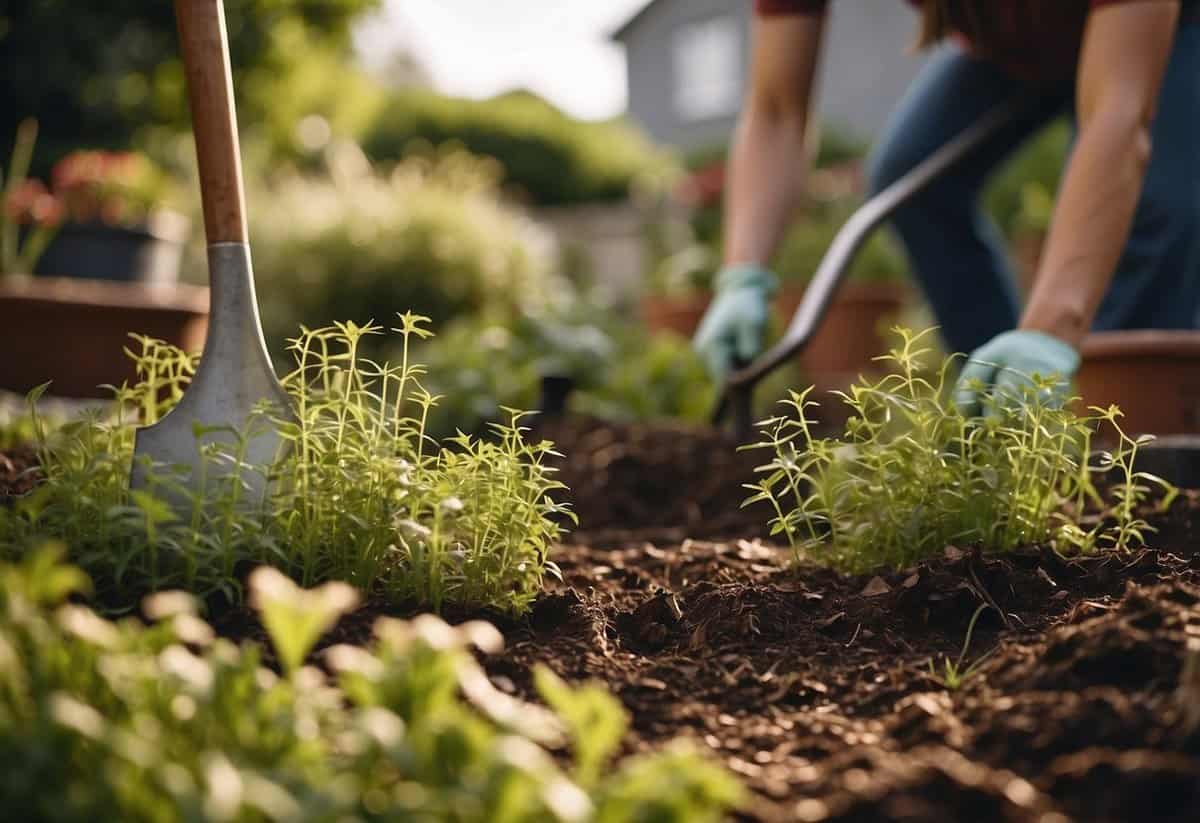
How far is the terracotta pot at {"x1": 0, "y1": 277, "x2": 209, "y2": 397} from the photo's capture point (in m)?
3.39

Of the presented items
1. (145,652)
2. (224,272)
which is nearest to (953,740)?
(145,652)

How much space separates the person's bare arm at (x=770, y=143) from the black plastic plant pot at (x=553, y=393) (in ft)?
2.39

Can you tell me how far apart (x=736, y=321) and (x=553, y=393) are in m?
0.87

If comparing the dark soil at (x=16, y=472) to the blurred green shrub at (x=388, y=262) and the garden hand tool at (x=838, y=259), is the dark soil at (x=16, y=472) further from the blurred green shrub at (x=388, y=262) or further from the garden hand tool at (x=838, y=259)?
the blurred green shrub at (x=388, y=262)

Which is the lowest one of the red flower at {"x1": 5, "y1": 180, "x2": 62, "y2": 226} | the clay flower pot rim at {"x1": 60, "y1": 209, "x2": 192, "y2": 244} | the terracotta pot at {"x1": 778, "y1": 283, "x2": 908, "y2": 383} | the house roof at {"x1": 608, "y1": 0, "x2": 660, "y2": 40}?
the terracotta pot at {"x1": 778, "y1": 283, "x2": 908, "y2": 383}

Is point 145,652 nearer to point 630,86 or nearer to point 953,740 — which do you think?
point 953,740

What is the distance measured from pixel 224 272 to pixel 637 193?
9043 mm

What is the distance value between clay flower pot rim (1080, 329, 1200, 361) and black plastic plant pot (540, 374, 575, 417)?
1603mm

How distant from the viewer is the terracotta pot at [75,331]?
133 inches

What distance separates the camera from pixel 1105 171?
191 centimetres

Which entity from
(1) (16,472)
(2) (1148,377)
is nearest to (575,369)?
(2) (1148,377)

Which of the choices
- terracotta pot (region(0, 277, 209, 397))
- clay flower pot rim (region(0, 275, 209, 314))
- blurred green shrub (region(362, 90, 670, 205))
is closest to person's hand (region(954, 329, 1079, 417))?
clay flower pot rim (region(0, 275, 209, 314))

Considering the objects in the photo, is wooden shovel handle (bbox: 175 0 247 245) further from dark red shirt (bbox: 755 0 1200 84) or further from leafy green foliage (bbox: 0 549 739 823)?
dark red shirt (bbox: 755 0 1200 84)

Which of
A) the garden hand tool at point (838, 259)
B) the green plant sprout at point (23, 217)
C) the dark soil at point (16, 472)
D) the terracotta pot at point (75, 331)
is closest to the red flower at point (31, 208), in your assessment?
the green plant sprout at point (23, 217)
